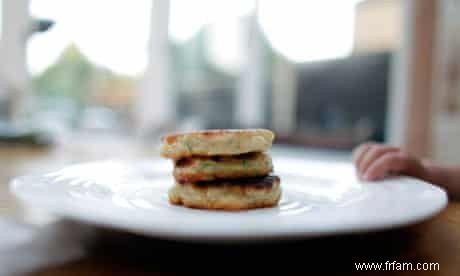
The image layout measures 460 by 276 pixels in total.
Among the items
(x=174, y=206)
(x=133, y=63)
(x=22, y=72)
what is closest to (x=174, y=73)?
(x=133, y=63)

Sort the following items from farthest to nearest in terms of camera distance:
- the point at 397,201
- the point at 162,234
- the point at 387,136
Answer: the point at 387,136, the point at 397,201, the point at 162,234

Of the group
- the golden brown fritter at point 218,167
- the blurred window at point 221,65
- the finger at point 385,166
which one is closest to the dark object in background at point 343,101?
the blurred window at point 221,65

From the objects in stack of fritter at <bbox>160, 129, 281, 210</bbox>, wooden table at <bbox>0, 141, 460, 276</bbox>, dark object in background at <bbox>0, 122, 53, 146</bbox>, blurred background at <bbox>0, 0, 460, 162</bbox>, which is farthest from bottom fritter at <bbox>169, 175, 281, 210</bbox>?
dark object in background at <bbox>0, 122, 53, 146</bbox>

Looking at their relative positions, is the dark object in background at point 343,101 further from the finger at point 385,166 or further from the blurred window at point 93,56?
the finger at point 385,166

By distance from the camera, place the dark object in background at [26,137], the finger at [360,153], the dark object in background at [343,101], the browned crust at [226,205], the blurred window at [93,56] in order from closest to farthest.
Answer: the browned crust at [226,205], the finger at [360,153], the dark object in background at [26,137], the dark object in background at [343,101], the blurred window at [93,56]

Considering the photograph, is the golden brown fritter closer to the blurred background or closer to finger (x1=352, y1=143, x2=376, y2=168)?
finger (x1=352, y1=143, x2=376, y2=168)

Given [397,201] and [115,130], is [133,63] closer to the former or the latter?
[115,130]

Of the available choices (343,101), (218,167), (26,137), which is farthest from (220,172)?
(343,101)
